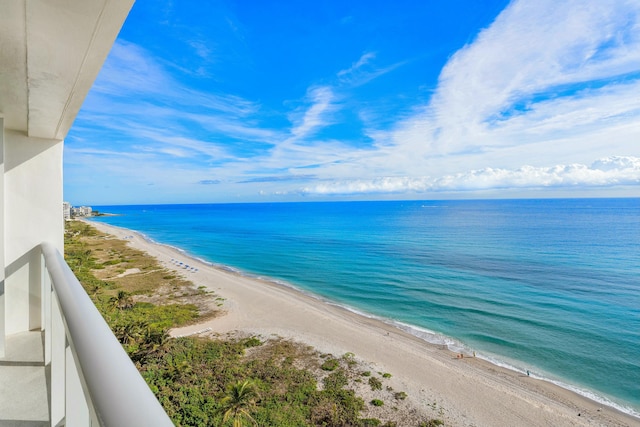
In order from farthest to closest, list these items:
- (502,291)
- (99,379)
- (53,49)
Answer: (502,291), (53,49), (99,379)

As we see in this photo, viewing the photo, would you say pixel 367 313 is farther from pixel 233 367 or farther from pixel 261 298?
pixel 233 367

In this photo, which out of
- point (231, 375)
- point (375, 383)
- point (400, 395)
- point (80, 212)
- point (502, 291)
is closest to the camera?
point (400, 395)

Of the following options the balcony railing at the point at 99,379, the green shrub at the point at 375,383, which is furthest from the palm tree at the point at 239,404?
the balcony railing at the point at 99,379

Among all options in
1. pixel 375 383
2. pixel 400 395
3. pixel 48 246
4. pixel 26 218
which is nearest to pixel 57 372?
pixel 48 246

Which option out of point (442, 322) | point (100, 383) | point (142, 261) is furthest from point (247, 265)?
point (100, 383)

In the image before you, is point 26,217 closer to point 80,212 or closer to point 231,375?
point 231,375

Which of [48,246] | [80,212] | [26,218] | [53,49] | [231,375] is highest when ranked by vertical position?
[53,49]
